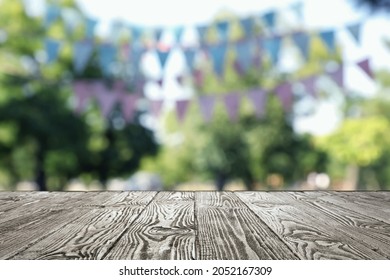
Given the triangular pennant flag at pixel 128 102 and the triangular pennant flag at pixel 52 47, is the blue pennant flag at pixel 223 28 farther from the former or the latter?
the triangular pennant flag at pixel 52 47

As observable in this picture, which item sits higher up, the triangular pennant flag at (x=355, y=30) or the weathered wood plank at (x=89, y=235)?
the triangular pennant flag at (x=355, y=30)

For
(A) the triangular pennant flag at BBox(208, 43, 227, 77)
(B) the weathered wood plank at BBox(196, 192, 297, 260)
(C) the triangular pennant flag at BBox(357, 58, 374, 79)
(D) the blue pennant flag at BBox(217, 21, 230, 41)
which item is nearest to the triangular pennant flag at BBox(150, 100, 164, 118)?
(A) the triangular pennant flag at BBox(208, 43, 227, 77)

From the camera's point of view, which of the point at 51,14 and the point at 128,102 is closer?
the point at 51,14

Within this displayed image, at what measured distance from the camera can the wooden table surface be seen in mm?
841

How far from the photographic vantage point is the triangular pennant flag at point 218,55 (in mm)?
5574

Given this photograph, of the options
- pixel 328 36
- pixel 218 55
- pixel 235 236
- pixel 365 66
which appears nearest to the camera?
pixel 235 236

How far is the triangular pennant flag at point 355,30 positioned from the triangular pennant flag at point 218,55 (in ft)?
4.52

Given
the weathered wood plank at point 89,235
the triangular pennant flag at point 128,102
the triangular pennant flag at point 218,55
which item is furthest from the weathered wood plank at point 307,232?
the triangular pennant flag at point 128,102

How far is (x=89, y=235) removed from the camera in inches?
39.1

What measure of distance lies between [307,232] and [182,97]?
522 centimetres

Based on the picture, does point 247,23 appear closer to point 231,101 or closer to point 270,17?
point 270,17

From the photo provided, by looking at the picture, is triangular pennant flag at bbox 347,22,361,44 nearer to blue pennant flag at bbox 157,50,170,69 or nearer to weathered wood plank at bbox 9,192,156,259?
blue pennant flag at bbox 157,50,170,69

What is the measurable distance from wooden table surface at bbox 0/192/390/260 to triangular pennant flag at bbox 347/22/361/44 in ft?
11.7

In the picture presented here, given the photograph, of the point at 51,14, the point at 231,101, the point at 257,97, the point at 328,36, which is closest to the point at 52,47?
the point at 51,14
